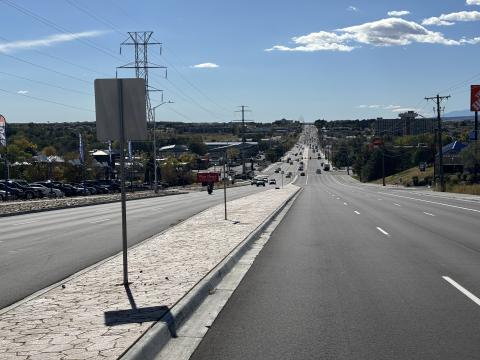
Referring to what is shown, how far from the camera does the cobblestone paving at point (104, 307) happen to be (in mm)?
6223

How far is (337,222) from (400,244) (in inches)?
308

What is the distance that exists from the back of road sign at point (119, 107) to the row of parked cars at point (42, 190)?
4157 cm

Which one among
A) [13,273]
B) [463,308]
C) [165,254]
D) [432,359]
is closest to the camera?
[432,359]

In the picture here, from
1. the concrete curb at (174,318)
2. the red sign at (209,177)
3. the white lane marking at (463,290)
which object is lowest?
the red sign at (209,177)

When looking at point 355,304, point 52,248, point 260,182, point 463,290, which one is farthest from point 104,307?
point 260,182

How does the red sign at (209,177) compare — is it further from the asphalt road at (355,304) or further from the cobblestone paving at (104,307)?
the cobblestone paving at (104,307)

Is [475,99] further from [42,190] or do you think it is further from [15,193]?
[15,193]

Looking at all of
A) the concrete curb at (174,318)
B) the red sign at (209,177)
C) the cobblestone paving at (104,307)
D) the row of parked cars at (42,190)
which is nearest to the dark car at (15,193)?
the row of parked cars at (42,190)

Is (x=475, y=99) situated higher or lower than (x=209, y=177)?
higher

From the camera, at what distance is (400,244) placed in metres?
15.9

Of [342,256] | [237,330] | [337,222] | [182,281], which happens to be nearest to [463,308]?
[237,330]

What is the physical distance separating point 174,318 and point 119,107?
3.64 metres

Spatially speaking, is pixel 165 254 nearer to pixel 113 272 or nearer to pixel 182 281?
pixel 113 272

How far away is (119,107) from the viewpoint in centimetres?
954
